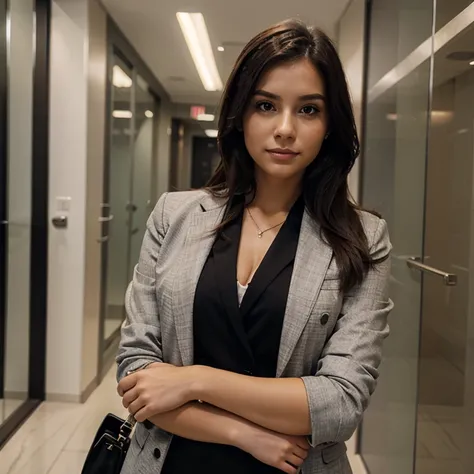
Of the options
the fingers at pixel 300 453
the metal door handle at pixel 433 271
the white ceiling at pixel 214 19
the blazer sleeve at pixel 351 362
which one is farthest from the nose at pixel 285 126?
the white ceiling at pixel 214 19

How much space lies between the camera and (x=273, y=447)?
0.89m

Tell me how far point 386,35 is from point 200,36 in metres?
1.74

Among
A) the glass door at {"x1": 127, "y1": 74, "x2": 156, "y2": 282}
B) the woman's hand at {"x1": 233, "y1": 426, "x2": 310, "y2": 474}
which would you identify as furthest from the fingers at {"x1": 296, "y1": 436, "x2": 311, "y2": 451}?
the glass door at {"x1": 127, "y1": 74, "x2": 156, "y2": 282}

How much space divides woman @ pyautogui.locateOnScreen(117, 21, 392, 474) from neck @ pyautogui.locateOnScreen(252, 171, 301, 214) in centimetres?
4

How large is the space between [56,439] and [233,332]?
2.29 meters

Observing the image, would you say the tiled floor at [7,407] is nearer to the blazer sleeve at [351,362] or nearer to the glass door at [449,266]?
the glass door at [449,266]

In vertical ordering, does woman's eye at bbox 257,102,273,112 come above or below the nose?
above

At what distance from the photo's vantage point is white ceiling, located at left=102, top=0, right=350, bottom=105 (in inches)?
129

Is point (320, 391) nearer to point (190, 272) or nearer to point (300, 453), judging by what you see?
point (300, 453)

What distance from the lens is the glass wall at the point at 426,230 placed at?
1674mm

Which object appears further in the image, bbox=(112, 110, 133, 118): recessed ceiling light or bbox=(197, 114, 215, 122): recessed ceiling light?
bbox=(197, 114, 215, 122): recessed ceiling light

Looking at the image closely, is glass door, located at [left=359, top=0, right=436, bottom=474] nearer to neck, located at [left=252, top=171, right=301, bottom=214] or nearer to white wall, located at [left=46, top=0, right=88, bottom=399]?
neck, located at [left=252, top=171, right=301, bottom=214]

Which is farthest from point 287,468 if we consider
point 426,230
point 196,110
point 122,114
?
point 196,110

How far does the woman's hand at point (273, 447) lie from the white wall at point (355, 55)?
236cm
